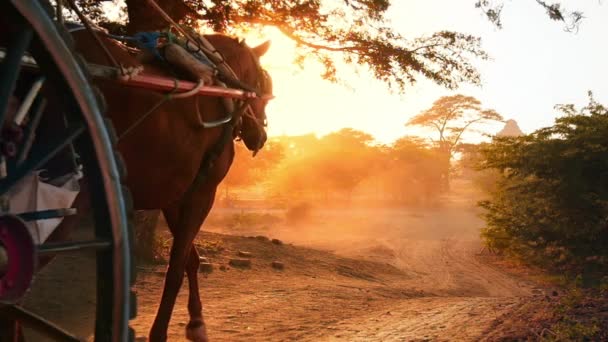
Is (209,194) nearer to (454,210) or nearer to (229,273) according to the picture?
(229,273)

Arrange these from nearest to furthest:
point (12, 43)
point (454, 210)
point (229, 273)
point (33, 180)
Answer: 1. point (12, 43)
2. point (33, 180)
3. point (229, 273)
4. point (454, 210)

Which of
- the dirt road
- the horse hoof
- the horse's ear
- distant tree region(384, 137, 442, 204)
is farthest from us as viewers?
distant tree region(384, 137, 442, 204)

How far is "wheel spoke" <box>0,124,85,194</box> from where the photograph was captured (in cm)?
169

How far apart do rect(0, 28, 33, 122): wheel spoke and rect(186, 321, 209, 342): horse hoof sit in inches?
121

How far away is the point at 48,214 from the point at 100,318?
14.8 inches

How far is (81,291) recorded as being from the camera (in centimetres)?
667

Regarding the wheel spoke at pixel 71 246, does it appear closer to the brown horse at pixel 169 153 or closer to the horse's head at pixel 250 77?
the brown horse at pixel 169 153

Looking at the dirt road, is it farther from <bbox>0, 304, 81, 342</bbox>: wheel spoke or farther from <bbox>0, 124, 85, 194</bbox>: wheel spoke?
<bbox>0, 124, 85, 194</bbox>: wheel spoke

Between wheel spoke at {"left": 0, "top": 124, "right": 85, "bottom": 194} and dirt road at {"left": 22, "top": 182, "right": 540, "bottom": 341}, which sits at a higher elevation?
wheel spoke at {"left": 0, "top": 124, "right": 85, "bottom": 194}

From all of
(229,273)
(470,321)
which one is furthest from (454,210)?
(470,321)

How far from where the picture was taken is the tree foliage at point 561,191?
39.6 feet

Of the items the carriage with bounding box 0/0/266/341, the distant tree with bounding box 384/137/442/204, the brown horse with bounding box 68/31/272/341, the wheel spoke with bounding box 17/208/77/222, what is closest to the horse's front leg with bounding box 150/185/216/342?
the brown horse with bounding box 68/31/272/341

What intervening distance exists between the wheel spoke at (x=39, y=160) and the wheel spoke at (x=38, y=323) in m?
0.43

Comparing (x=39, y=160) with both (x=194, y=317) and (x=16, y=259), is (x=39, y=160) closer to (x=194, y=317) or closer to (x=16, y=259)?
(x=16, y=259)
